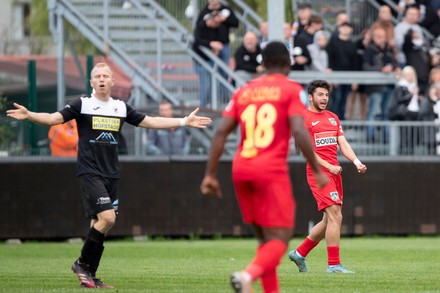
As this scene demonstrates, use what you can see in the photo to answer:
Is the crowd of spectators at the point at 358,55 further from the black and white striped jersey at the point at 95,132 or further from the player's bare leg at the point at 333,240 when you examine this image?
the black and white striped jersey at the point at 95,132

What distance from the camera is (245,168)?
31.9 ft

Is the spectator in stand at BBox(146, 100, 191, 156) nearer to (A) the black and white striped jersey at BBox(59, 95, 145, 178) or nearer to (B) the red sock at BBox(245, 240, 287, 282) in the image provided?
(A) the black and white striped jersey at BBox(59, 95, 145, 178)

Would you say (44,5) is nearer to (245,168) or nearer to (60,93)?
(60,93)

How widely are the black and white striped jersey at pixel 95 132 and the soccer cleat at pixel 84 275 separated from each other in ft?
3.35

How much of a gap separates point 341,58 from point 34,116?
13077mm

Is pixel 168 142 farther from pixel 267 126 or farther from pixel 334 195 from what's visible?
pixel 267 126

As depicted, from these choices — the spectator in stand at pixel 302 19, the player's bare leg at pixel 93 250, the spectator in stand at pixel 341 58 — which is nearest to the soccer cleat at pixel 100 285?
the player's bare leg at pixel 93 250

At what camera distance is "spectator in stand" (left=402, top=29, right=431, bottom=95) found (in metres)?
24.4

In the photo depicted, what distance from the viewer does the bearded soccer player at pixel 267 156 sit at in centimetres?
965

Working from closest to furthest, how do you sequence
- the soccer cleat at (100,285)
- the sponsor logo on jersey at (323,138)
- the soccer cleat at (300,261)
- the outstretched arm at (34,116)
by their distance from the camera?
the outstretched arm at (34,116), the soccer cleat at (100,285), the sponsor logo on jersey at (323,138), the soccer cleat at (300,261)

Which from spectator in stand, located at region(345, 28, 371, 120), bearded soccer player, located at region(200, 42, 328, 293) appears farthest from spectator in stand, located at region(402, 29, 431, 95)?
bearded soccer player, located at region(200, 42, 328, 293)

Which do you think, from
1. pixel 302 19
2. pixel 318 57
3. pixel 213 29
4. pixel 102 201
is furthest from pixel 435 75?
pixel 102 201

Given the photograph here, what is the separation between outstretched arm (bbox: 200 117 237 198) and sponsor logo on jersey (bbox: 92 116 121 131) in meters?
3.20

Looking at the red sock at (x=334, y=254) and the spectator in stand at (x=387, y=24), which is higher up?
the spectator in stand at (x=387, y=24)
